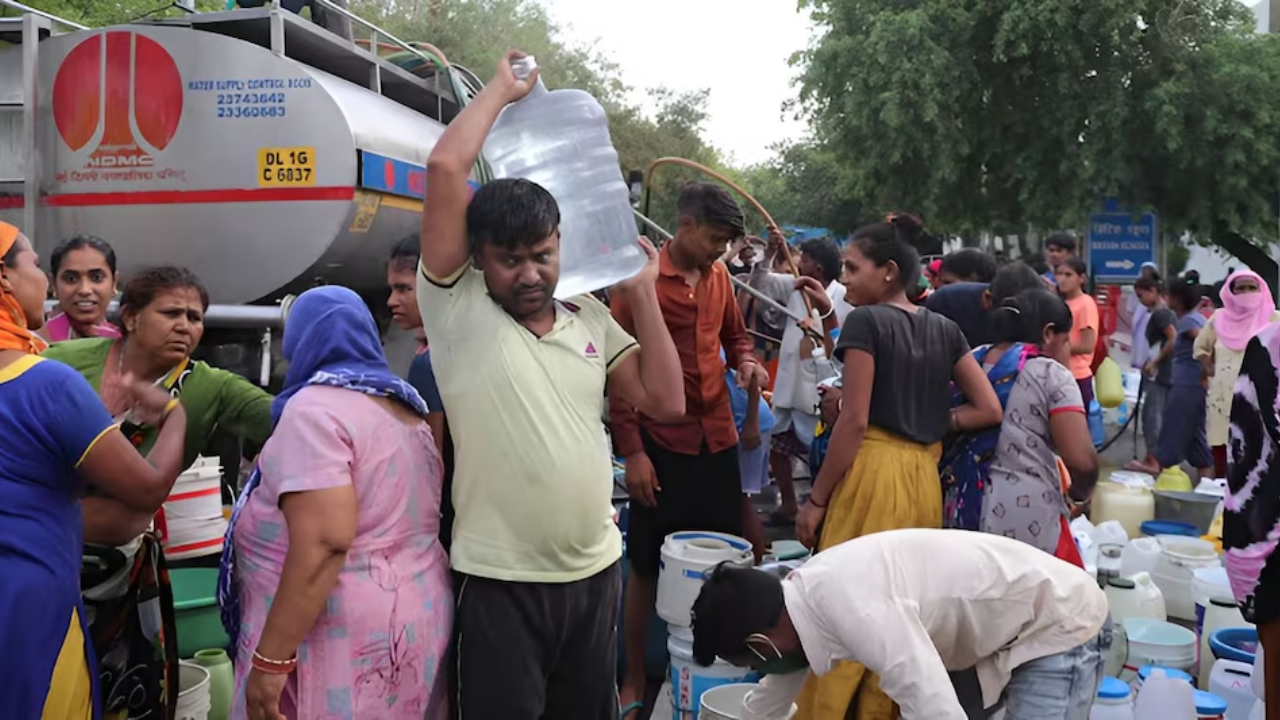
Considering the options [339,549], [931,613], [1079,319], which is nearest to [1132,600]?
[931,613]

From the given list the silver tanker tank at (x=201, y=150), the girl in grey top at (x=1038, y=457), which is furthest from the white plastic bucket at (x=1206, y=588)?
the silver tanker tank at (x=201, y=150)

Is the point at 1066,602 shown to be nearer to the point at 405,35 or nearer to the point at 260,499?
the point at 260,499

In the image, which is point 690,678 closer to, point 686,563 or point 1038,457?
point 686,563

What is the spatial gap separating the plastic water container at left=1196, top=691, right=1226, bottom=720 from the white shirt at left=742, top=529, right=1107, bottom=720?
3.66ft

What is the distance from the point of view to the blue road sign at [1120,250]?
43.3ft

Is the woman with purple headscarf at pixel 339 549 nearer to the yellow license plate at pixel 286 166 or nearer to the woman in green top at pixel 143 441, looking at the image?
the woman in green top at pixel 143 441

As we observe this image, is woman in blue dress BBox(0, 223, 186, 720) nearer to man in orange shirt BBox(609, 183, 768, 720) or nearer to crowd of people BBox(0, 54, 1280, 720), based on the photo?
crowd of people BBox(0, 54, 1280, 720)

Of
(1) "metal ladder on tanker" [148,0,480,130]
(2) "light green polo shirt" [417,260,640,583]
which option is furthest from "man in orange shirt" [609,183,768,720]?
(1) "metal ladder on tanker" [148,0,480,130]

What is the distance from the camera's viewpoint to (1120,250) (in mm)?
13391

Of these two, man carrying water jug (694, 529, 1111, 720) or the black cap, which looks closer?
man carrying water jug (694, 529, 1111, 720)

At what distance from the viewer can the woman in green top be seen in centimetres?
245

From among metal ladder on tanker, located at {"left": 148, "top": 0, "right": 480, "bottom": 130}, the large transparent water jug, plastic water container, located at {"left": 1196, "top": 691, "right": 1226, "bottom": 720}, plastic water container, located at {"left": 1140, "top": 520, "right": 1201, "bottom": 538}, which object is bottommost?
plastic water container, located at {"left": 1196, "top": 691, "right": 1226, "bottom": 720}

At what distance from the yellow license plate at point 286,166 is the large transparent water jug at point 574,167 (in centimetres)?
238

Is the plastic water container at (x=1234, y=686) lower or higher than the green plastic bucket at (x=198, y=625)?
lower
